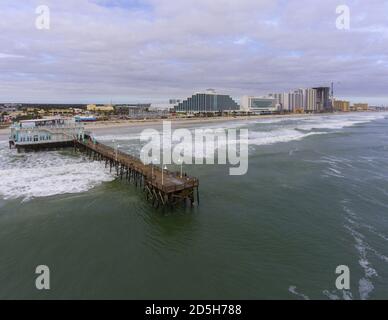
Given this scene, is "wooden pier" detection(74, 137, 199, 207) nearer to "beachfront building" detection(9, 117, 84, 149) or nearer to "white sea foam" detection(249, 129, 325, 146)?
"beachfront building" detection(9, 117, 84, 149)

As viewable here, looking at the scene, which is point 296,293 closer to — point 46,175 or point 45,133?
point 46,175

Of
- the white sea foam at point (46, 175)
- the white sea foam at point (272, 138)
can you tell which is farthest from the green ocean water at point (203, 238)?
the white sea foam at point (272, 138)

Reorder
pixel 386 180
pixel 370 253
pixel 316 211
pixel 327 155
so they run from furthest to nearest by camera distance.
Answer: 1. pixel 327 155
2. pixel 386 180
3. pixel 316 211
4. pixel 370 253

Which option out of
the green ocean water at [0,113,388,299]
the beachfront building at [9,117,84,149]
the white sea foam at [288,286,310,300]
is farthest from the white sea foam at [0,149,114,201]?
the white sea foam at [288,286,310,300]

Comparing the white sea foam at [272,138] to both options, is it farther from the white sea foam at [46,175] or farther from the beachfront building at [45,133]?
the beachfront building at [45,133]

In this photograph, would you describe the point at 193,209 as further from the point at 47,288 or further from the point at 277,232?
the point at 47,288

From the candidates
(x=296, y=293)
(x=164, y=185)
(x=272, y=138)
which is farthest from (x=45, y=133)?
(x=296, y=293)
